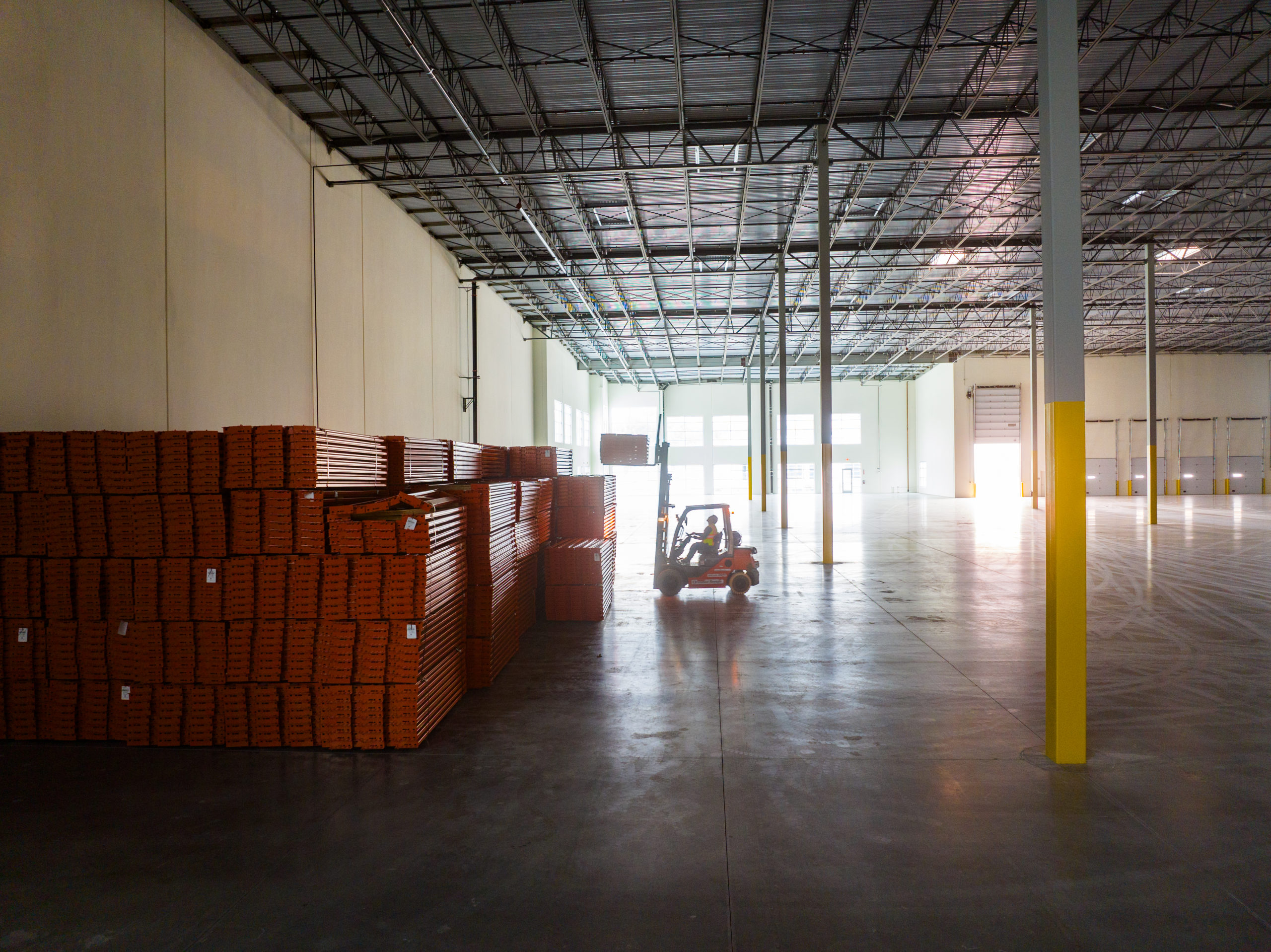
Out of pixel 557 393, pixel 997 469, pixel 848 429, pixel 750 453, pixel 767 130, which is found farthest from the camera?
pixel 848 429

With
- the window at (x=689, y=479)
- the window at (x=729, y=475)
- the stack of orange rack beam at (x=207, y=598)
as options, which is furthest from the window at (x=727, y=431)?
the stack of orange rack beam at (x=207, y=598)

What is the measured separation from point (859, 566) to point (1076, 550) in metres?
10.4

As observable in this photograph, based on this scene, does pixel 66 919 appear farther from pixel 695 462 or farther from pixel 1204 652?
pixel 695 462

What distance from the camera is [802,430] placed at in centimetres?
4672

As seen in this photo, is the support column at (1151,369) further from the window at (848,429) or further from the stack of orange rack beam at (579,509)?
the window at (848,429)

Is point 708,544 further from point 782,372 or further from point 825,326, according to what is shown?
point 782,372

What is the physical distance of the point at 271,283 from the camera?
41.0ft

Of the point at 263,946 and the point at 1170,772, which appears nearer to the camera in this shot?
the point at 263,946

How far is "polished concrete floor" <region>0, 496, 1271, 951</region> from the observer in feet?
11.2

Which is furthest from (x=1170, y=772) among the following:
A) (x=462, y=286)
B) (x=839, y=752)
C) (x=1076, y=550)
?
(x=462, y=286)

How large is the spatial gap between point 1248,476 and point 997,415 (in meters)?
15.5

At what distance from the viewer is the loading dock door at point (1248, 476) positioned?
4159 centimetres

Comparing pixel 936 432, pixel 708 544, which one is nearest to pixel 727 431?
pixel 936 432

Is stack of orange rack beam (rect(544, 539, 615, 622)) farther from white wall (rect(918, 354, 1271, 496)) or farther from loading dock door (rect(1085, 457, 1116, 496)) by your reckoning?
loading dock door (rect(1085, 457, 1116, 496))
